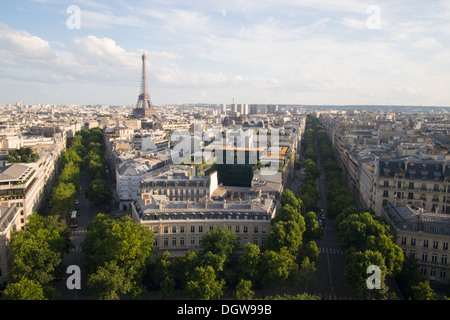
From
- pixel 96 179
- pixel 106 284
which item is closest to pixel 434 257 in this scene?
pixel 106 284

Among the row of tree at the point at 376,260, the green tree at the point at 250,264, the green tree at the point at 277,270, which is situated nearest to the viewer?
the row of tree at the point at 376,260

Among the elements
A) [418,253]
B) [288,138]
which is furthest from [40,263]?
[288,138]

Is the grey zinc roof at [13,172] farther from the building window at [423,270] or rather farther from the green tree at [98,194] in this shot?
the building window at [423,270]

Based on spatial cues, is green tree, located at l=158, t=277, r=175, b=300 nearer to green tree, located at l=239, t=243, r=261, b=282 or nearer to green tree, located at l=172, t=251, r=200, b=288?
green tree, located at l=172, t=251, r=200, b=288

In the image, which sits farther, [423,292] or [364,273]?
[364,273]

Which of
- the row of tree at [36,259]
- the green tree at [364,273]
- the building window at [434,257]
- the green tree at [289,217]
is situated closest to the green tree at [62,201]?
the row of tree at [36,259]

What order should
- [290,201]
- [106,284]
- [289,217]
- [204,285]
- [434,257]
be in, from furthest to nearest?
[290,201]
[289,217]
[434,257]
[204,285]
[106,284]

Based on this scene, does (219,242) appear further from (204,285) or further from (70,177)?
(70,177)

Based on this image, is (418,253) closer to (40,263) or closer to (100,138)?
(40,263)
